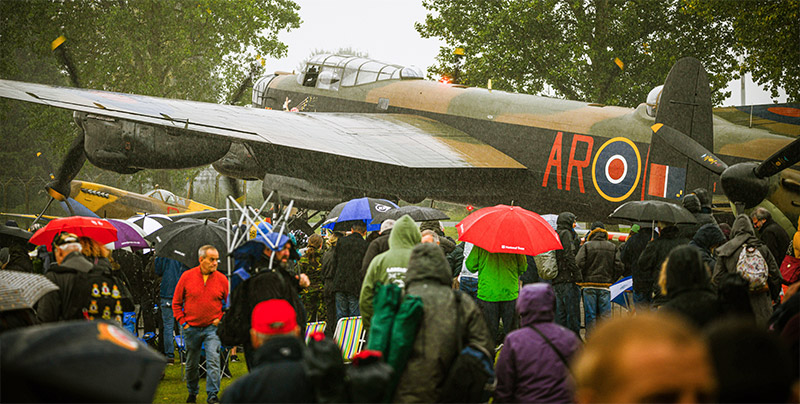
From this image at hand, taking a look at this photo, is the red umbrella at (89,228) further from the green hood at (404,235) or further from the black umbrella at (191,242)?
the green hood at (404,235)

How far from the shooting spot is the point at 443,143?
15.8m

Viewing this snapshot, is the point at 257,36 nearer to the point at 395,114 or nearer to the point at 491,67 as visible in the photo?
the point at 491,67

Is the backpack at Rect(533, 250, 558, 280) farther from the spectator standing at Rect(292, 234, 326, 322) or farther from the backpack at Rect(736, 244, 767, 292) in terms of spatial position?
the spectator standing at Rect(292, 234, 326, 322)

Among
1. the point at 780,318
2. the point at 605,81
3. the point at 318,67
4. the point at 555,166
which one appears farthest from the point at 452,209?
the point at 780,318

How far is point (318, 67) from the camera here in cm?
1947

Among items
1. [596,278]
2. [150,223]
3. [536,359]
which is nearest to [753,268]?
[596,278]

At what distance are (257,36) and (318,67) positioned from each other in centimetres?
1694

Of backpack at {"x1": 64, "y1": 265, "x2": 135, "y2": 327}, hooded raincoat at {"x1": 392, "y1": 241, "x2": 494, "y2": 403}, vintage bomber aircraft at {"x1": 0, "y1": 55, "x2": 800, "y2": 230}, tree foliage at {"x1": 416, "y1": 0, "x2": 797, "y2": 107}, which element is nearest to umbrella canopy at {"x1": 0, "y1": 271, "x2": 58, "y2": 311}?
backpack at {"x1": 64, "y1": 265, "x2": 135, "y2": 327}

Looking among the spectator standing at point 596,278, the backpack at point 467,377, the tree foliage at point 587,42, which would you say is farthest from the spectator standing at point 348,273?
the tree foliage at point 587,42

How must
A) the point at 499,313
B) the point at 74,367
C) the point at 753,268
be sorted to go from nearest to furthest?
the point at 74,367, the point at 753,268, the point at 499,313

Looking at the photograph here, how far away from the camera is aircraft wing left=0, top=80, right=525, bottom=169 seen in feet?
39.3

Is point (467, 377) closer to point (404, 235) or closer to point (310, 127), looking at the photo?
point (404, 235)

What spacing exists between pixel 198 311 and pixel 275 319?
12.6 feet

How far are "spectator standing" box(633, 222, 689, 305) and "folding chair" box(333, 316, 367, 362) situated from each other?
3.42 metres
